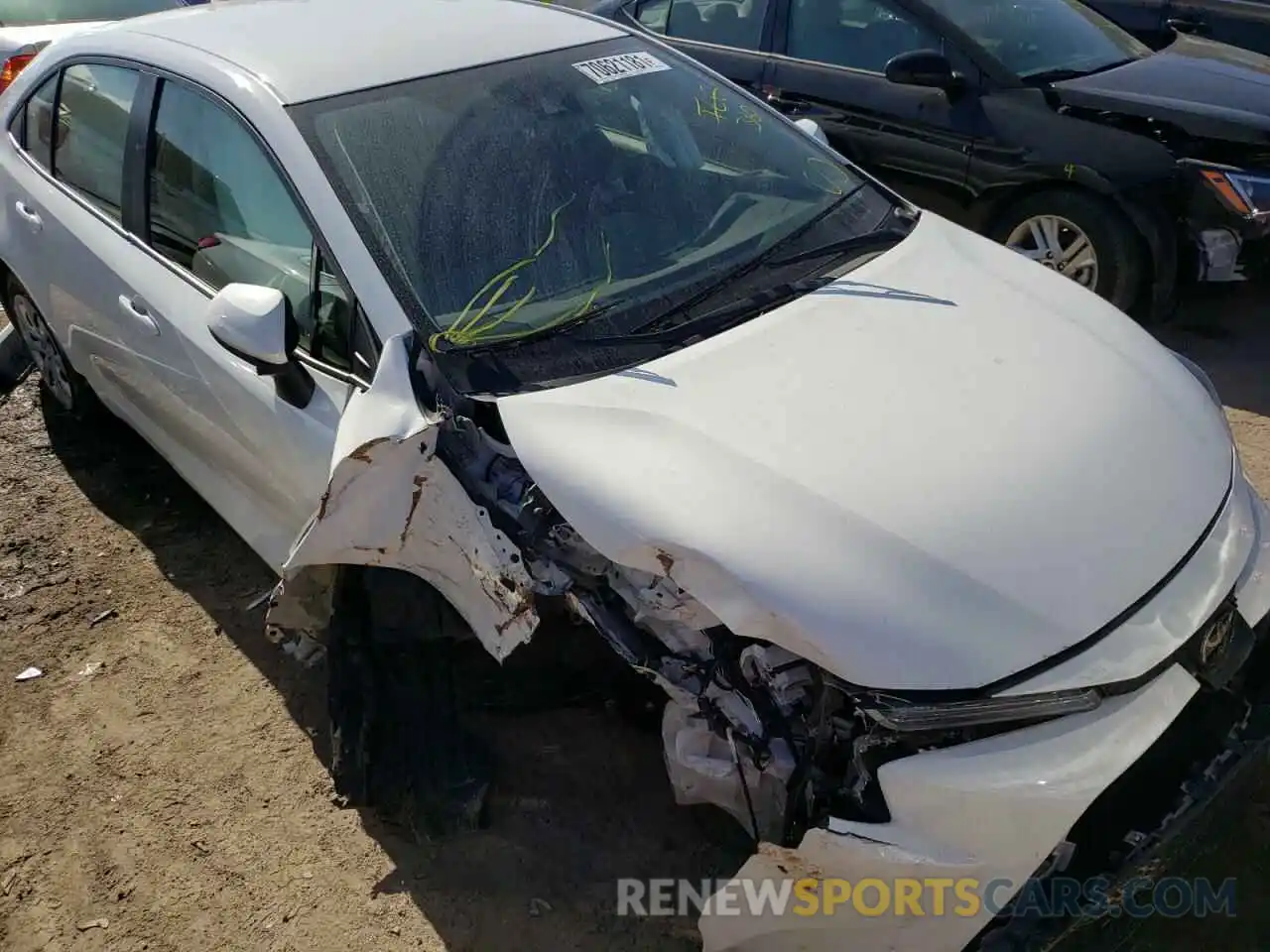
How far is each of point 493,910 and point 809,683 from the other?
102cm

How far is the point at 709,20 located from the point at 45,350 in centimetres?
356

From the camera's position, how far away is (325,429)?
256 centimetres

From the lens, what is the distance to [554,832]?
271 cm

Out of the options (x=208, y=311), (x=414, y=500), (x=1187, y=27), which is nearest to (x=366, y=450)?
(x=414, y=500)

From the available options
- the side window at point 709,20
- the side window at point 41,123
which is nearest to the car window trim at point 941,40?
the side window at point 709,20

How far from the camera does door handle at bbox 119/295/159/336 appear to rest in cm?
311

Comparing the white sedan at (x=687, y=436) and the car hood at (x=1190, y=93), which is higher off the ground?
the car hood at (x=1190, y=93)

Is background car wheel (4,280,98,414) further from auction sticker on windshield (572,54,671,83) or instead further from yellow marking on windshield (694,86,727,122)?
yellow marking on windshield (694,86,727,122)

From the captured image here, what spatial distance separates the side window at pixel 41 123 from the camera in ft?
12.3

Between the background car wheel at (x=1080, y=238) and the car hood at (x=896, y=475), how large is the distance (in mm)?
2269

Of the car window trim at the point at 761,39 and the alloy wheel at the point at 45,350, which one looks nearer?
the alloy wheel at the point at 45,350

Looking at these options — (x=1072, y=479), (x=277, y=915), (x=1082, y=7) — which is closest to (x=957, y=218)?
(x=1082, y=7)

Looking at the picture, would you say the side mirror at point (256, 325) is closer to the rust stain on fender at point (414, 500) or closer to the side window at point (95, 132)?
the rust stain on fender at point (414, 500)

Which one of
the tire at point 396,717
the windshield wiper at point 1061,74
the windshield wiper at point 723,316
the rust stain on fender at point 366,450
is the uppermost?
the windshield wiper at point 1061,74
